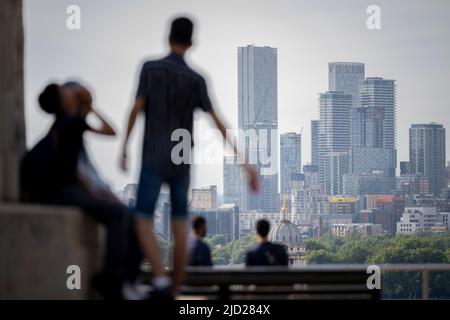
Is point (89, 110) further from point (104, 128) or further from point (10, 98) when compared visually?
point (10, 98)

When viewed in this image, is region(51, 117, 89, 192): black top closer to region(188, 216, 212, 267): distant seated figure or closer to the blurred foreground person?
the blurred foreground person

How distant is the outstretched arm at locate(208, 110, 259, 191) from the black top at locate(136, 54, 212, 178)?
17 cm

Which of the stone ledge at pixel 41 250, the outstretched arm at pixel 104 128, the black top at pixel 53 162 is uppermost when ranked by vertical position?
the outstretched arm at pixel 104 128

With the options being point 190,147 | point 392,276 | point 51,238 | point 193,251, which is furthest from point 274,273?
point 392,276

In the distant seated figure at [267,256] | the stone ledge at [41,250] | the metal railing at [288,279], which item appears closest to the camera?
the stone ledge at [41,250]

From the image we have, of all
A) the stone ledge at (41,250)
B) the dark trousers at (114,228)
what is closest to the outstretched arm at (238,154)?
the dark trousers at (114,228)

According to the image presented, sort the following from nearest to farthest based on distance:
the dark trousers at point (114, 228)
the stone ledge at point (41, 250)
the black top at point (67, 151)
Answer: the stone ledge at point (41, 250), the dark trousers at point (114, 228), the black top at point (67, 151)

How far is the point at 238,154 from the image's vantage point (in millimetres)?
7250

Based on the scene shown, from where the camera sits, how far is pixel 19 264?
20.6 ft

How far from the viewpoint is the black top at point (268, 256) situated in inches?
384

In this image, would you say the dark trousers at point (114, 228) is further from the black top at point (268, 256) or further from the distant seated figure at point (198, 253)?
the distant seated figure at point (198, 253)

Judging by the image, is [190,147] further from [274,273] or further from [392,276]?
[392,276]

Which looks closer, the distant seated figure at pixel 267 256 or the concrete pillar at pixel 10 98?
the concrete pillar at pixel 10 98

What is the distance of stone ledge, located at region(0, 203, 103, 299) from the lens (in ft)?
20.6
